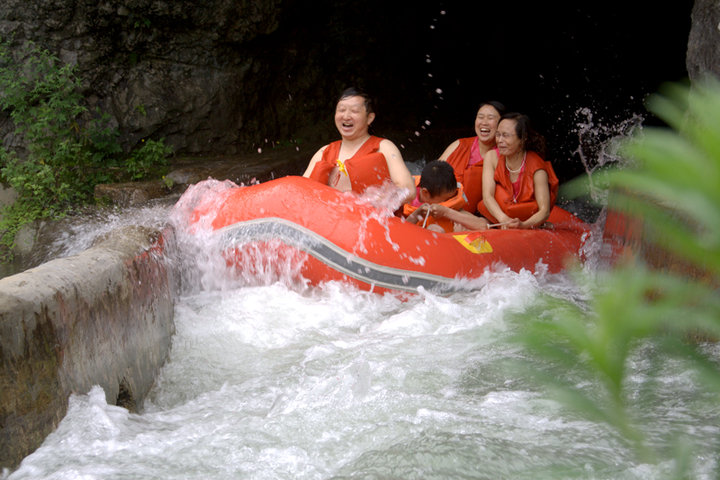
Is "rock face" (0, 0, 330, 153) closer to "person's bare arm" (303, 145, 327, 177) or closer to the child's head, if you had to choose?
"person's bare arm" (303, 145, 327, 177)

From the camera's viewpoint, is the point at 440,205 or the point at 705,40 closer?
the point at 705,40

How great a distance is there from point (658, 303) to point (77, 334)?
223 centimetres

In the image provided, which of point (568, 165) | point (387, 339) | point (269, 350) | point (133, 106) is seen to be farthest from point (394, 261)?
point (568, 165)

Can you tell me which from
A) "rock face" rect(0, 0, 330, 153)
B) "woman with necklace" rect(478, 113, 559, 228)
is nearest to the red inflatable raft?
"woman with necklace" rect(478, 113, 559, 228)

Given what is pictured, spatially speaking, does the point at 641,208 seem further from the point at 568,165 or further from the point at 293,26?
the point at 568,165

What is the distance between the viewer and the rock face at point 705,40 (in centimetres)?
372

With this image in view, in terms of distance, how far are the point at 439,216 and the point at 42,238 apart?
3.46 metres

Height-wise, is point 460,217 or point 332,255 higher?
point 460,217

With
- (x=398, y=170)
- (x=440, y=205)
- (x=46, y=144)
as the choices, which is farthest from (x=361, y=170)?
(x=46, y=144)

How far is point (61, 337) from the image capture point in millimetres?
2219

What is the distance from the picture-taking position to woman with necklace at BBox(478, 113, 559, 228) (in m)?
4.82

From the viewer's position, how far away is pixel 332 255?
3.81 metres

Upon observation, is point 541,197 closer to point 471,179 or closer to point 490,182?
point 490,182

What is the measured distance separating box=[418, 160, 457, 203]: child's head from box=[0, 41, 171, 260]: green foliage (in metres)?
3.35
